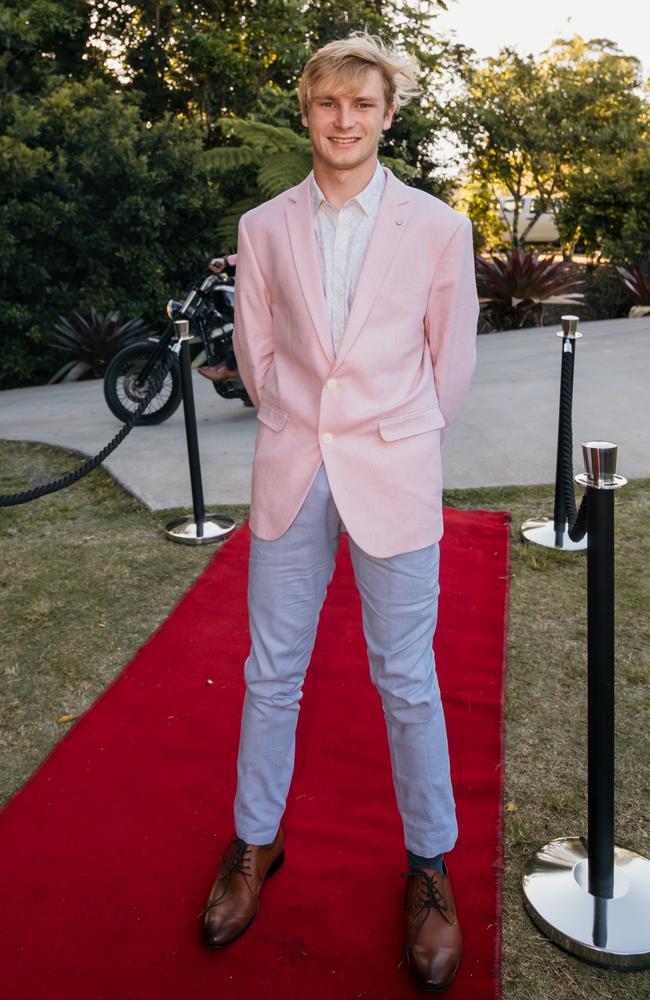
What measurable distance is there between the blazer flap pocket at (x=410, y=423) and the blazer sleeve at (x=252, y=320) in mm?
351

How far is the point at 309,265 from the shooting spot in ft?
6.69

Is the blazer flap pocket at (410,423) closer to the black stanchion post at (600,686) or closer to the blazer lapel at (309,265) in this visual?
the blazer lapel at (309,265)

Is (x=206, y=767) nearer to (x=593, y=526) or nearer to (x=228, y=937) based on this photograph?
(x=228, y=937)

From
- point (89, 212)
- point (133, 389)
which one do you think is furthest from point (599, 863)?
point (89, 212)

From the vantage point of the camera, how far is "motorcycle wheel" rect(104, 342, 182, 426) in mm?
7023

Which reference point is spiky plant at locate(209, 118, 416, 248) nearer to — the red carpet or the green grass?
the green grass

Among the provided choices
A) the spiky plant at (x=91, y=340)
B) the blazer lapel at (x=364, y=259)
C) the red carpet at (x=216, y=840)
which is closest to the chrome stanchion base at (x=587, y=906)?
the red carpet at (x=216, y=840)

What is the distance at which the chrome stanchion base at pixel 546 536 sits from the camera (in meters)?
4.48

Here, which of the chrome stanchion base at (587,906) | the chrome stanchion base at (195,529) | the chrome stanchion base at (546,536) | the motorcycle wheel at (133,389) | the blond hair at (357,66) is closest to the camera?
the blond hair at (357,66)

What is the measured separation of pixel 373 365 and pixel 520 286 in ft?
33.2

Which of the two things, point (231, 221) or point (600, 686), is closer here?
point (600, 686)

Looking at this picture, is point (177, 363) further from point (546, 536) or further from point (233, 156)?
point (233, 156)

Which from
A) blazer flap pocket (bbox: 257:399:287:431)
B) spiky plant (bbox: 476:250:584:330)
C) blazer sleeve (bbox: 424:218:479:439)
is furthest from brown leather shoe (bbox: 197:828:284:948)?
spiky plant (bbox: 476:250:584:330)

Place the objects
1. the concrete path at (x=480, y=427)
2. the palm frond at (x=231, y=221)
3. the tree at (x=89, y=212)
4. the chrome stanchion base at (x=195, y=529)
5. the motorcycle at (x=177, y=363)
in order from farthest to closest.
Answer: the palm frond at (x=231, y=221)
the tree at (x=89, y=212)
the motorcycle at (x=177, y=363)
the concrete path at (x=480, y=427)
the chrome stanchion base at (x=195, y=529)
